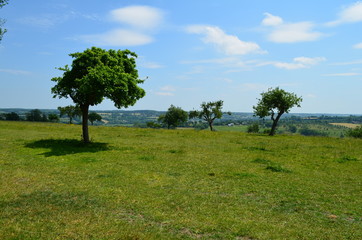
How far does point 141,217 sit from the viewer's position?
35.5 ft

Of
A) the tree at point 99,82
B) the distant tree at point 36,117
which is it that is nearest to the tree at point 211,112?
the tree at point 99,82

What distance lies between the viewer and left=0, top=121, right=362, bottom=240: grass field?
9562 millimetres

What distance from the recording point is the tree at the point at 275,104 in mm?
58844

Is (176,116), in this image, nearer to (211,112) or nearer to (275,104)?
(211,112)

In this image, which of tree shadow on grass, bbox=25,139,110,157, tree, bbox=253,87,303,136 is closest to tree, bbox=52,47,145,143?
tree shadow on grass, bbox=25,139,110,157

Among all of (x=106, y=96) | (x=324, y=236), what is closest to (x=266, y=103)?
(x=106, y=96)

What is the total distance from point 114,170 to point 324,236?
46.4 feet

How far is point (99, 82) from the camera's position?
29484 mm

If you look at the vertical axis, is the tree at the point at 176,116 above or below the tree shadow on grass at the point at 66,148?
above

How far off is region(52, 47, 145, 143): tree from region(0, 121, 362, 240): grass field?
30.6 ft

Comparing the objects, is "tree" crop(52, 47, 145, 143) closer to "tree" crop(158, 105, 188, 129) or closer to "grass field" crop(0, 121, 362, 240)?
"grass field" crop(0, 121, 362, 240)

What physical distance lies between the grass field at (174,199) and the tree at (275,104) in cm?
3700

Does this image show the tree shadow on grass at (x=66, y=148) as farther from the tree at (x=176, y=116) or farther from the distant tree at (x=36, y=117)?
the distant tree at (x=36, y=117)

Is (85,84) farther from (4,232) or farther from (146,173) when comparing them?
(4,232)
